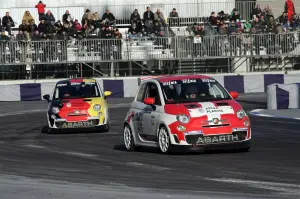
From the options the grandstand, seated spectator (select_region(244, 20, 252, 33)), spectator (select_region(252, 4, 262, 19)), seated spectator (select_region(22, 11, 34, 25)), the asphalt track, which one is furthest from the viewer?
spectator (select_region(252, 4, 262, 19))

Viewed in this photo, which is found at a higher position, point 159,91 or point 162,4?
point 162,4

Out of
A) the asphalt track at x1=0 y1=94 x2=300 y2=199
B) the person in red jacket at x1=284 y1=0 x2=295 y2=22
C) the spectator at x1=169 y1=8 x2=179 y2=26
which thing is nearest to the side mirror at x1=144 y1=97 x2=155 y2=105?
the asphalt track at x1=0 y1=94 x2=300 y2=199

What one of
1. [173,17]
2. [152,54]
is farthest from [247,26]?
[152,54]

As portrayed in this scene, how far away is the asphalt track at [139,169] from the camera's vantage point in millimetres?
10055

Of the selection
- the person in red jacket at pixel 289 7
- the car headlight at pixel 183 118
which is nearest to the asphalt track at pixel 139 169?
the car headlight at pixel 183 118

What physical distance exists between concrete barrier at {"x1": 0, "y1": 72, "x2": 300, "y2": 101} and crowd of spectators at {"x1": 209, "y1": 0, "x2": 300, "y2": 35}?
2982mm

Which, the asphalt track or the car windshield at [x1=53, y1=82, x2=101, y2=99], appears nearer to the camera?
the asphalt track

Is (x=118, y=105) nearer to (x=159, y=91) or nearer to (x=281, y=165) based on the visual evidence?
(x=159, y=91)

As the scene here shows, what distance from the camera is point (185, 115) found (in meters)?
15.0

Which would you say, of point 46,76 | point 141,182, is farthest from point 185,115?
point 46,76

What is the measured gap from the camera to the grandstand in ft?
120

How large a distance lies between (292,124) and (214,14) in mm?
18249

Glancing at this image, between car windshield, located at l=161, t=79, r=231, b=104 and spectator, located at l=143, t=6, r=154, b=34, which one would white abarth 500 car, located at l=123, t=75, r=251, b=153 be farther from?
spectator, located at l=143, t=6, r=154, b=34

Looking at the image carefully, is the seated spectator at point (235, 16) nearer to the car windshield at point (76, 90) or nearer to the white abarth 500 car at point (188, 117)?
the car windshield at point (76, 90)
